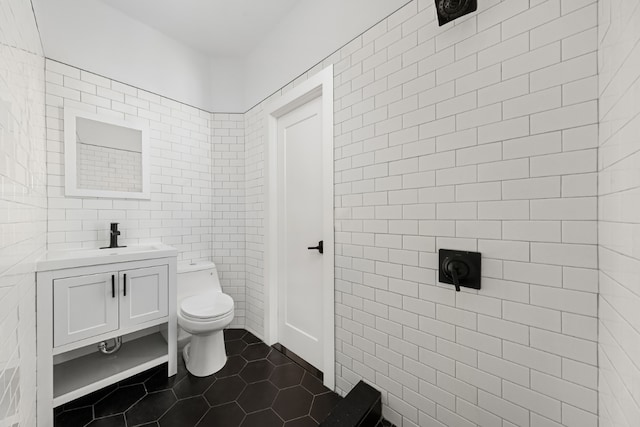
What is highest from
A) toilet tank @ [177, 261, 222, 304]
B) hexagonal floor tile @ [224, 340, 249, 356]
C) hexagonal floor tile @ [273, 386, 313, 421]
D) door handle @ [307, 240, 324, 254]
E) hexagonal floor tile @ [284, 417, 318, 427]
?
door handle @ [307, 240, 324, 254]

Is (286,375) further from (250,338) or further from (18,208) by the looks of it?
(18,208)

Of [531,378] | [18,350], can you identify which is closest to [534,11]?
[531,378]

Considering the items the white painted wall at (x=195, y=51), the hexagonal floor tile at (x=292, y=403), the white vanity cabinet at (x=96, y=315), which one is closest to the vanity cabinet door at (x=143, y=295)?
the white vanity cabinet at (x=96, y=315)

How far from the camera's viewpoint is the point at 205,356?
1.83 m

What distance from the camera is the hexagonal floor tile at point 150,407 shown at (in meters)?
1.42

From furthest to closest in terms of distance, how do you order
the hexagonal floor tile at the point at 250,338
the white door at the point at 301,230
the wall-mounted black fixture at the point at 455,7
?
the hexagonal floor tile at the point at 250,338
the white door at the point at 301,230
the wall-mounted black fixture at the point at 455,7

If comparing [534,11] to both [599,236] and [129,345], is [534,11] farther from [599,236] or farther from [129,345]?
[129,345]

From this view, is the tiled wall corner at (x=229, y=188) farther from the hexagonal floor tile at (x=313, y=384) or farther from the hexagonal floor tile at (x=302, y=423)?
the hexagonal floor tile at (x=302, y=423)

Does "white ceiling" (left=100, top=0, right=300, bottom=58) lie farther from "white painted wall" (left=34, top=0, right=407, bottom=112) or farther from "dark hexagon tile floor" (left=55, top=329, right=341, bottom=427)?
"dark hexagon tile floor" (left=55, top=329, right=341, bottom=427)

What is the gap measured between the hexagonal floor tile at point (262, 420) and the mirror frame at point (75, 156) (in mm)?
1882

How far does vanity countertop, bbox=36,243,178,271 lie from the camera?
1.36m

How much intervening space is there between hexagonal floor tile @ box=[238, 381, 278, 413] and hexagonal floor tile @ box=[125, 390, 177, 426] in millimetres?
447
